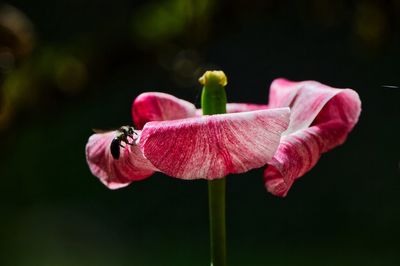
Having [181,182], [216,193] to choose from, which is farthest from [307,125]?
[181,182]

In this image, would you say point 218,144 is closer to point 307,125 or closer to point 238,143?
point 238,143

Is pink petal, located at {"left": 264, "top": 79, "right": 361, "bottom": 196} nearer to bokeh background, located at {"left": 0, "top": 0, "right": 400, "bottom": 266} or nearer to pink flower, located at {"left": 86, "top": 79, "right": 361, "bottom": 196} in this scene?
pink flower, located at {"left": 86, "top": 79, "right": 361, "bottom": 196}

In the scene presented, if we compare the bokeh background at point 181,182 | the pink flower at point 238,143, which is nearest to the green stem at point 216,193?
the pink flower at point 238,143

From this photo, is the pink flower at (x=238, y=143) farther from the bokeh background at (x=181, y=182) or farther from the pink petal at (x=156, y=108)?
the bokeh background at (x=181, y=182)

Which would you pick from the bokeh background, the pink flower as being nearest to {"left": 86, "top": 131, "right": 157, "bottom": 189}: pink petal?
the pink flower

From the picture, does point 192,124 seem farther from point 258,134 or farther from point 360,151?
point 360,151

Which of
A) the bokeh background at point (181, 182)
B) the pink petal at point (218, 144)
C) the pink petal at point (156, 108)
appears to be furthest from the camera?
the bokeh background at point (181, 182)
